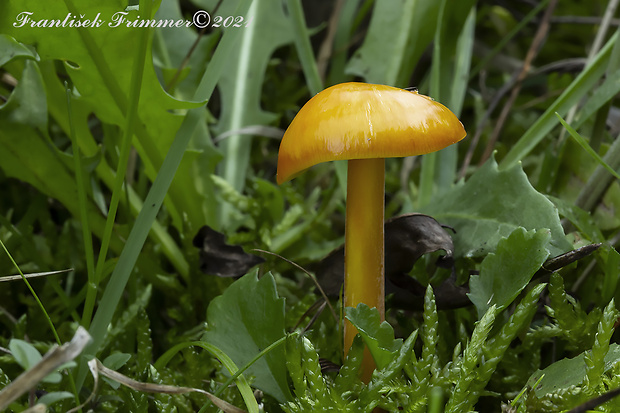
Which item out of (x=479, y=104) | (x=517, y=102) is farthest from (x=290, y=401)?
(x=517, y=102)

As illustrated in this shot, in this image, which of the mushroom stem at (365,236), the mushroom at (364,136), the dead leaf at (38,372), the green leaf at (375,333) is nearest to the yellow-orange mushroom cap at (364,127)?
the mushroom at (364,136)

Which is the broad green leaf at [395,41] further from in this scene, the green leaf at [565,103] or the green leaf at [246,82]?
the green leaf at [565,103]

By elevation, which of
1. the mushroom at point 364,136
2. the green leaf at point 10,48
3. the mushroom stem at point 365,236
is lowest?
the mushroom stem at point 365,236

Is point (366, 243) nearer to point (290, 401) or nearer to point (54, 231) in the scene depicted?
point (290, 401)

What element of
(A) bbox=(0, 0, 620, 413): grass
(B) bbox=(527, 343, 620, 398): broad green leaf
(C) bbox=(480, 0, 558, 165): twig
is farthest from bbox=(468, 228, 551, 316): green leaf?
(C) bbox=(480, 0, 558, 165): twig

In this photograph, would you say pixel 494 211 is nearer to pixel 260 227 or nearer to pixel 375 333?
pixel 375 333

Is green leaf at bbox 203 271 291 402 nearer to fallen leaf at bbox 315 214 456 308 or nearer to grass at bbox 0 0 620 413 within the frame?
grass at bbox 0 0 620 413
